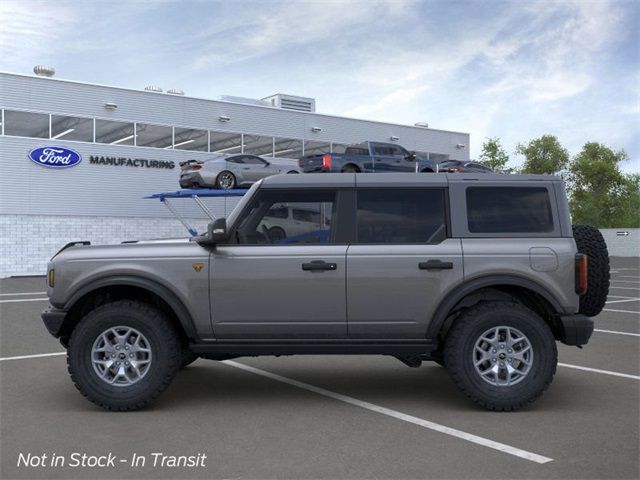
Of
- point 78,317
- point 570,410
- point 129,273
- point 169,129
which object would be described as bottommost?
point 570,410

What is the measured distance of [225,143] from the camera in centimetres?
3228

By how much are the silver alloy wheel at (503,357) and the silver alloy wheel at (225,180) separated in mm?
18359

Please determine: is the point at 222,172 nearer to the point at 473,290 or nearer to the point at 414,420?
the point at 473,290

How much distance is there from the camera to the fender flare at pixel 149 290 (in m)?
5.75

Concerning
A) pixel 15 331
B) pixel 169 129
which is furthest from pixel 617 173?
pixel 15 331

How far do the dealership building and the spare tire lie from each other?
83.1ft

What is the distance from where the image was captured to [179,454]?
14.8 feet

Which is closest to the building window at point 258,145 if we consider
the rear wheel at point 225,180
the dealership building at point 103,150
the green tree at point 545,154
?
the dealership building at point 103,150

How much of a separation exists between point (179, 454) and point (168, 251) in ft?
6.28

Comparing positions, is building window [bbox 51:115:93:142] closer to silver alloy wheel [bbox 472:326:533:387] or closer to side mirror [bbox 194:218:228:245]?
side mirror [bbox 194:218:228:245]

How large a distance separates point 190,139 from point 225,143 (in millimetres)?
1846

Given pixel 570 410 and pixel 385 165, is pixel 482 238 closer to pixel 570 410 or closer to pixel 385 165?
pixel 570 410

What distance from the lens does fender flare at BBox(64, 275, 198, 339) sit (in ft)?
18.9

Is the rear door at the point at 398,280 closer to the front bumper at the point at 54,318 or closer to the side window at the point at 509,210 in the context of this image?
the side window at the point at 509,210
